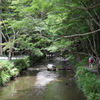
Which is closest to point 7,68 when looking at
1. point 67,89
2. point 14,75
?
point 14,75

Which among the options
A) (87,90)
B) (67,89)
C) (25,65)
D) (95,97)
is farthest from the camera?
(25,65)

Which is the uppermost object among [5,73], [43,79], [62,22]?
[62,22]

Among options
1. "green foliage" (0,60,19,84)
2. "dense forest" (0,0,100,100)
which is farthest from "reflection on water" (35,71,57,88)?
"dense forest" (0,0,100,100)

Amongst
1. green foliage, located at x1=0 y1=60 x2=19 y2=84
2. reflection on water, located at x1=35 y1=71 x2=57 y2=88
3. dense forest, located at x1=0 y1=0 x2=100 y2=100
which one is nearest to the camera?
dense forest, located at x1=0 y1=0 x2=100 y2=100

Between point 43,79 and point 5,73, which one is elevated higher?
point 5,73

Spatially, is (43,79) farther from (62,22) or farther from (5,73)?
(62,22)

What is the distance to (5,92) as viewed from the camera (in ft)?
37.5

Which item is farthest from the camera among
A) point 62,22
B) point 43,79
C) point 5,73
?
point 43,79

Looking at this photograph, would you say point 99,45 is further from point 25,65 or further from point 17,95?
point 25,65

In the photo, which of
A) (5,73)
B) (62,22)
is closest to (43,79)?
(5,73)

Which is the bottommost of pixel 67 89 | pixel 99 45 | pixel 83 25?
pixel 67 89

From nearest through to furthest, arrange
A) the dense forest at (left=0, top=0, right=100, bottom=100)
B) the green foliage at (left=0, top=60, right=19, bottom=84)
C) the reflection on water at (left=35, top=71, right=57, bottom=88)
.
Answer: the dense forest at (left=0, top=0, right=100, bottom=100) → the green foliage at (left=0, top=60, right=19, bottom=84) → the reflection on water at (left=35, top=71, right=57, bottom=88)

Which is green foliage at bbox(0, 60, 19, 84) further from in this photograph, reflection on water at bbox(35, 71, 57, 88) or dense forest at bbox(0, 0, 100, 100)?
dense forest at bbox(0, 0, 100, 100)

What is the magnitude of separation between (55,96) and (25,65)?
11043 millimetres
